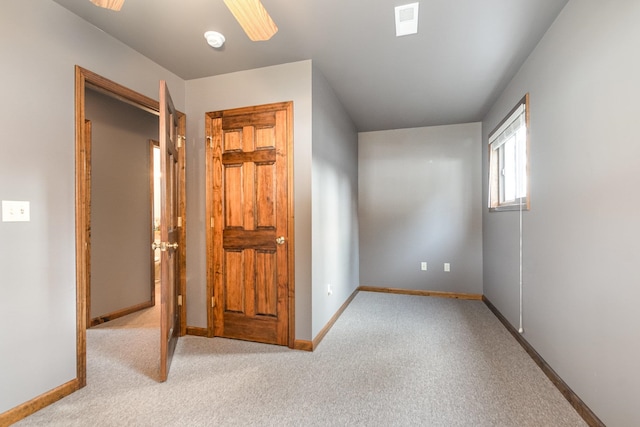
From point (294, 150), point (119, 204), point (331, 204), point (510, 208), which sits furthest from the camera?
point (119, 204)

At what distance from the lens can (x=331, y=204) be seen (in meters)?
3.19

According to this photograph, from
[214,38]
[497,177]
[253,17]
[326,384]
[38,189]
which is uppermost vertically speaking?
[214,38]

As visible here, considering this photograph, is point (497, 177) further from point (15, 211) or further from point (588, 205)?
point (15, 211)

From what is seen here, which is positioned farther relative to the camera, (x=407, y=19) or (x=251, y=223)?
(x=251, y=223)

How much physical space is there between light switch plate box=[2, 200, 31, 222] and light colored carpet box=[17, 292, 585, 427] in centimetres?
112

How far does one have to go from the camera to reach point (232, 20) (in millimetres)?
2027

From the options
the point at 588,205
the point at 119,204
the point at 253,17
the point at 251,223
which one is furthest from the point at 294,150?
the point at 119,204

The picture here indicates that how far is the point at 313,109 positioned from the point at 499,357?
100 inches

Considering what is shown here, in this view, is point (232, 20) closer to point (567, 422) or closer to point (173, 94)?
point (173, 94)

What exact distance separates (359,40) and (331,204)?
1522mm

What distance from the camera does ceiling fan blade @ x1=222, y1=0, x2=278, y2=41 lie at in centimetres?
134

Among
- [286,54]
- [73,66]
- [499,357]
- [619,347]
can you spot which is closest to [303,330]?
[499,357]

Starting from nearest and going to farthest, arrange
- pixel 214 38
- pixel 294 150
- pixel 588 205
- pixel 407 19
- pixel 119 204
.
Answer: pixel 588 205, pixel 407 19, pixel 214 38, pixel 294 150, pixel 119 204

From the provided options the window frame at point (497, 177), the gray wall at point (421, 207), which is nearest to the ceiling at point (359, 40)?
the window frame at point (497, 177)
